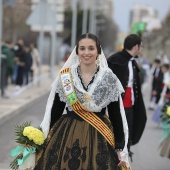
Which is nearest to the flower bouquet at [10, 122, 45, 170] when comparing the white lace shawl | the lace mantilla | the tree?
the white lace shawl

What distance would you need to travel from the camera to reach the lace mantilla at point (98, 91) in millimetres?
4438

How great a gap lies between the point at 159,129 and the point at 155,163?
400cm

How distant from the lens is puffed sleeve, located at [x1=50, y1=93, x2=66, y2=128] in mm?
4648

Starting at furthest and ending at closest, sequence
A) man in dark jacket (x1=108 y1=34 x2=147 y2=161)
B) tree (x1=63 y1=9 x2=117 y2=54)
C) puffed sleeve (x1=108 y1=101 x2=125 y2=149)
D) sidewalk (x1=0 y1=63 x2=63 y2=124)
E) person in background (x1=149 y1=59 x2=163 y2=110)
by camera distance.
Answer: tree (x1=63 y1=9 x2=117 y2=54), person in background (x1=149 y1=59 x2=163 y2=110), sidewalk (x1=0 y1=63 x2=63 y2=124), man in dark jacket (x1=108 y1=34 x2=147 y2=161), puffed sleeve (x1=108 y1=101 x2=125 y2=149)

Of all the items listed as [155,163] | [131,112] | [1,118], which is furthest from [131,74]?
[1,118]

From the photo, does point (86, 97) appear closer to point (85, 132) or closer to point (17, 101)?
point (85, 132)

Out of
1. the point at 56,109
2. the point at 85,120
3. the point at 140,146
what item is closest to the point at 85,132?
the point at 85,120

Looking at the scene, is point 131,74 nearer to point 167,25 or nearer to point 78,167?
point 78,167

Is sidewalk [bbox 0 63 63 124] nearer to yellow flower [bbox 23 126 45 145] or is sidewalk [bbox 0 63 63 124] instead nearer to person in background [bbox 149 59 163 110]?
person in background [bbox 149 59 163 110]

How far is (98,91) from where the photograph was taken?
448 cm

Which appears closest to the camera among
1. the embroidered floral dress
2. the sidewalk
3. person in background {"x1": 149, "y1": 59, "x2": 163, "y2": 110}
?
the embroidered floral dress

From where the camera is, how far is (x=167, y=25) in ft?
219

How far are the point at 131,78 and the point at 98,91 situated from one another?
8.08ft

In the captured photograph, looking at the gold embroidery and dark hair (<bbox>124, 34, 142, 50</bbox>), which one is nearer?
the gold embroidery
